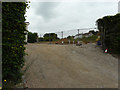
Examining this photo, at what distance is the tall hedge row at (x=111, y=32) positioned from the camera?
7.85 metres

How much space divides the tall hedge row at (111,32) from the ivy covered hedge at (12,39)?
7318mm

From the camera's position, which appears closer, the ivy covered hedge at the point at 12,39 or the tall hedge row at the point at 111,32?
the ivy covered hedge at the point at 12,39

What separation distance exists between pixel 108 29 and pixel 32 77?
27.1ft

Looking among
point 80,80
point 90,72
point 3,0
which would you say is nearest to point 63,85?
point 80,80

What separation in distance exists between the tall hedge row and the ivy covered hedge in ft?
24.0

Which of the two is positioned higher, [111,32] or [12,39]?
[111,32]

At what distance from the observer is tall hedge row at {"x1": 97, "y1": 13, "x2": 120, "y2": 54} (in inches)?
309

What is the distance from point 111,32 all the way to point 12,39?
334 inches

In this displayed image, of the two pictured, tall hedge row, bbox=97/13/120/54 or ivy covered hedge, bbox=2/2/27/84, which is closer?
ivy covered hedge, bbox=2/2/27/84

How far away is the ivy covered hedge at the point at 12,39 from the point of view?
132 inches

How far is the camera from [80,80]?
431cm

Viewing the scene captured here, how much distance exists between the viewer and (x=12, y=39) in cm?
352

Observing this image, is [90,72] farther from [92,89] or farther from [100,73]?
[92,89]

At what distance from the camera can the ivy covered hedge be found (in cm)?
337
